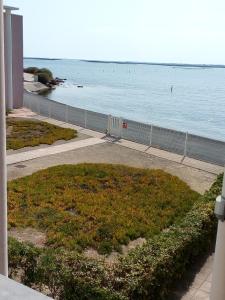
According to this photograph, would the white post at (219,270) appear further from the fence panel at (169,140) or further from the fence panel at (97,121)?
the fence panel at (97,121)

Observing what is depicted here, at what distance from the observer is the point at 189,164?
14.1 m

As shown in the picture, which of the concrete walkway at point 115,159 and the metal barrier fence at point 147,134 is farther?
the metal barrier fence at point 147,134

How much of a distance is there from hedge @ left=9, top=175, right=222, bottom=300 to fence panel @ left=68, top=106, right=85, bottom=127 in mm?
14668

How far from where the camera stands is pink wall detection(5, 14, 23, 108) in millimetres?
24828

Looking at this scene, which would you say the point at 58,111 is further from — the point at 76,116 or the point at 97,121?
the point at 97,121

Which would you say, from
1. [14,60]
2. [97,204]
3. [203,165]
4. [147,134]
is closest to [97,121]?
[147,134]

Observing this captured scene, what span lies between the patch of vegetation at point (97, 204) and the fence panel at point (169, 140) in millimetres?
3533

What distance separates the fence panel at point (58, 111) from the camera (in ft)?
71.2

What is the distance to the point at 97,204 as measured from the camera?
9500 mm

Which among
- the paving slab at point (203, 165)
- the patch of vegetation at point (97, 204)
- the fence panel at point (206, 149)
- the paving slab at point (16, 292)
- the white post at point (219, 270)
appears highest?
the paving slab at point (16, 292)

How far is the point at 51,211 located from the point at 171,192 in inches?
136

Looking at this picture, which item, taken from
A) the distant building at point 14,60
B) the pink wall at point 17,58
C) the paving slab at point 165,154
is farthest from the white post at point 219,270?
the pink wall at point 17,58

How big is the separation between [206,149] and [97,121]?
21.6ft

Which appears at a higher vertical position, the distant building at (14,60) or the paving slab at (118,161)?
the distant building at (14,60)
